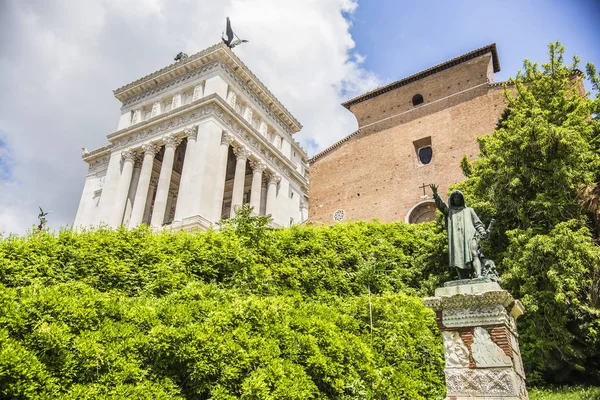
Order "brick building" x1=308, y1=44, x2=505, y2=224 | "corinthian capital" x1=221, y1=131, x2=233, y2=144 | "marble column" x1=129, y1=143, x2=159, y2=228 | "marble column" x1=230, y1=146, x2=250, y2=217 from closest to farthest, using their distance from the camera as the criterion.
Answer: "brick building" x1=308, y1=44, x2=505, y2=224, "marble column" x1=129, y1=143, x2=159, y2=228, "corinthian capital" x1=221, y1=131, x2=233, y2=144, "marble column" x1=230, y1=146, x2=250, y2=217

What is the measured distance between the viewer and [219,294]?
30.3 feet

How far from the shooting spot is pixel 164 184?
28453 millimetres

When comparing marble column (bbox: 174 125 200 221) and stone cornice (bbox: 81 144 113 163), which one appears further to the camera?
stone cornice (bbox: 81 144 113 163)

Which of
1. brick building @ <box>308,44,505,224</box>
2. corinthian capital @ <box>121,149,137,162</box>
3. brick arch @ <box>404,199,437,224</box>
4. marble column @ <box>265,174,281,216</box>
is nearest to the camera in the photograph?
brick arch @ <box>404,199,437,224</box>

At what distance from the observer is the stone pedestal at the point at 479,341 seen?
18.3 ft

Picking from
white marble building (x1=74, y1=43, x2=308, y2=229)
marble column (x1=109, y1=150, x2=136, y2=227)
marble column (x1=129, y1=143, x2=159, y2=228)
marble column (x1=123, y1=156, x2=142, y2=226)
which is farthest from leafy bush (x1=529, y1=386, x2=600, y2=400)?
marble column (x1=123, y1=156, x2=142, y2=226)

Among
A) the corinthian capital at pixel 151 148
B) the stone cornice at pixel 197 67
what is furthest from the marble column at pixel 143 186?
the stone cornice at pixel 197 67

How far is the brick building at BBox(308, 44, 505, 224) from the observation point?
2495 cm

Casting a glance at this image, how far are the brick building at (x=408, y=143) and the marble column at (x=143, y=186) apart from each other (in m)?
11.6

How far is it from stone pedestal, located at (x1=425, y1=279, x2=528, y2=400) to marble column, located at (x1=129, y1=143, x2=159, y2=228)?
82.5 ft

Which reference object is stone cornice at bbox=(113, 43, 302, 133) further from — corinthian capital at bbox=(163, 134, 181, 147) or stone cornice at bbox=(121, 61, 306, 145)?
corinthian capital at bbox=(163, 134, 181, 147)

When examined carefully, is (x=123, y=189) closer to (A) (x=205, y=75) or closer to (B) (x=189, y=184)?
(B) (x=189, y=184)

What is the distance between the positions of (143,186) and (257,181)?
27.1ft

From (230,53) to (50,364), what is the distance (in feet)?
94.2
